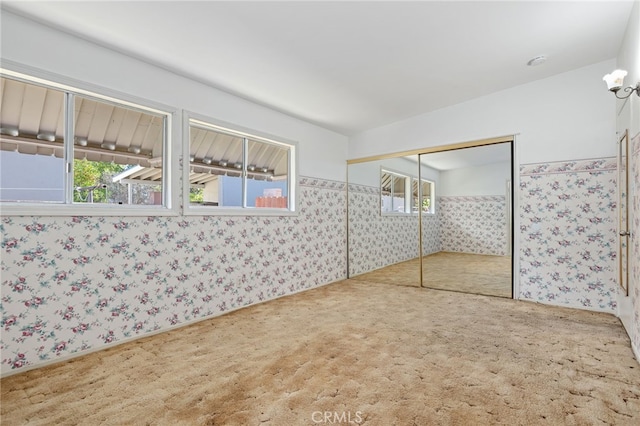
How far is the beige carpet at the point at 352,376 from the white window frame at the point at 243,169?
1.20m

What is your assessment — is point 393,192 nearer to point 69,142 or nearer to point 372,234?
point 372,234

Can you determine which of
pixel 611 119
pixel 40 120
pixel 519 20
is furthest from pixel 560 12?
pixel 40 120

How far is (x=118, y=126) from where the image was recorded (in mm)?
2895

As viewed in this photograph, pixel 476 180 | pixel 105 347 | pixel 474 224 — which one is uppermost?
pixel 476 180

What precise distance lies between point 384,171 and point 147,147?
3.70 m

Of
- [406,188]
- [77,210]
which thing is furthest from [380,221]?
[77,210]

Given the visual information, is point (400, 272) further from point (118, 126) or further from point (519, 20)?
point (118, 126)

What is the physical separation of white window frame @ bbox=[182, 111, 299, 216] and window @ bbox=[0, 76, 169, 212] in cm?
20

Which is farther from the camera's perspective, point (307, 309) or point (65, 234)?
point (307, 309)

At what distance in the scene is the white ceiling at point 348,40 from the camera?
227cm

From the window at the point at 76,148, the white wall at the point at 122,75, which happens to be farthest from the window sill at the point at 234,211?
the white wall at the point at 122,75

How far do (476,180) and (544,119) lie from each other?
3.64 feet

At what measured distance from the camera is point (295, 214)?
439cm

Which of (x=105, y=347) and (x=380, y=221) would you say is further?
(x=380, y=221)
